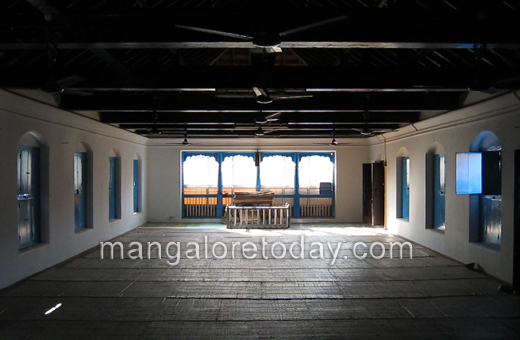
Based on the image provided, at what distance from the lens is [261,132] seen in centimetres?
1073

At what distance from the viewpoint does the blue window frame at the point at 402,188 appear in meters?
11.7

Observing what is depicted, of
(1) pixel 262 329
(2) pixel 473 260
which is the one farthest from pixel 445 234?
(1) pixel 262 329

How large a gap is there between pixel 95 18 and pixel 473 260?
7258mm

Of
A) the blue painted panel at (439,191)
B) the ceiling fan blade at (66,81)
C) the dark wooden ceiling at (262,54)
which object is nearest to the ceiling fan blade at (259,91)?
the dark wooden ceiling at (262,54)

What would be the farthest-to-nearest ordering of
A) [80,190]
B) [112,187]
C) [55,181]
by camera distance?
[112,187] → [80,190] → [55,181]

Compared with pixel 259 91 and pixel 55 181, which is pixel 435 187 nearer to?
pixel 259 91

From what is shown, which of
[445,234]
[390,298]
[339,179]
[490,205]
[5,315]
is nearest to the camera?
[5,315]

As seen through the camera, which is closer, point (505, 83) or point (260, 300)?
point (505, 83)

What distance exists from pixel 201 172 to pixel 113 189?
3.99 metres

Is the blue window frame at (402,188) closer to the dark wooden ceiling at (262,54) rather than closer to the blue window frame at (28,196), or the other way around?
the dark wooden ceiling at (262,54)

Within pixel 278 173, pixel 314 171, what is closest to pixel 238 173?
pixel 278 173

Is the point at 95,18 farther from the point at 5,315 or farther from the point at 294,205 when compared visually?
the point at 294,205

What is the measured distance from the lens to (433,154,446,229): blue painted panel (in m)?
9.30

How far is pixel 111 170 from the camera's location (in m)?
11.5
